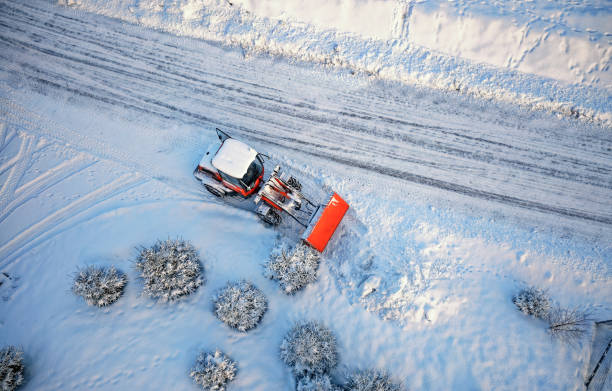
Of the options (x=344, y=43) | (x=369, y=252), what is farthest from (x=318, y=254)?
(x=344, y=43)

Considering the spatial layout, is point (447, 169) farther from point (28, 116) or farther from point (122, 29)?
point (28, 116)

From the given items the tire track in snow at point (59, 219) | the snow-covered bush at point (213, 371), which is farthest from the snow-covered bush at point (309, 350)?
the tire track in snow at point (59, 219)

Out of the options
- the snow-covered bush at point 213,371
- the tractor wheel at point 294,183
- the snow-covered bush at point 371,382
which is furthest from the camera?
the tractor wheel at point 294,183

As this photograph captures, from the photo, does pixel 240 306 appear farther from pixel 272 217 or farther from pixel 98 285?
pixel 98 285

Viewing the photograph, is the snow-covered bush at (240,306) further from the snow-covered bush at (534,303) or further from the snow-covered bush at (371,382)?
the snow-covered bush at (534,303)

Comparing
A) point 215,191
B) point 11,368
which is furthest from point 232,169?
point 11,368

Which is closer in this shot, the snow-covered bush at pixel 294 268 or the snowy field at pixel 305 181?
the snowy field at pixel 305 181

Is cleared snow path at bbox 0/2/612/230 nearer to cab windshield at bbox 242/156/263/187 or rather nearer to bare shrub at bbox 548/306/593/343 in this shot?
cab windshield at bbox 242/156/263/187
